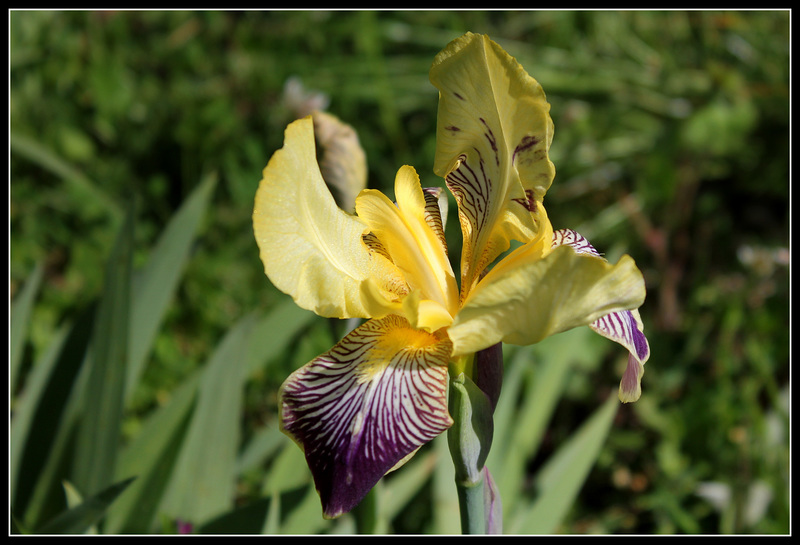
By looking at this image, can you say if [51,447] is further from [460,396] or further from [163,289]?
[460,396]

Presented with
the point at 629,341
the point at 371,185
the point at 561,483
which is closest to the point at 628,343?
the point at 629,341

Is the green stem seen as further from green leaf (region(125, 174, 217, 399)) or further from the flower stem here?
green leaf (region(125, 174, 217, 399))

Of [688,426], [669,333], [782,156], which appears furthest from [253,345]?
[782,156]

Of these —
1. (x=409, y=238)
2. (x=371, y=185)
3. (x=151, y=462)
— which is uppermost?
(x=409, y=238)

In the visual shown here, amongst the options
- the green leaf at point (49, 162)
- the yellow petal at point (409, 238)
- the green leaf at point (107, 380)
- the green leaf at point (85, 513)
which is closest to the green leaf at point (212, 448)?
the green leaf at point (107, 380)

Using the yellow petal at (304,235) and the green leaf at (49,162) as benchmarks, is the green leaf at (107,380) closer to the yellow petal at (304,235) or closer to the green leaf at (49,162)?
the yellow petal at (304,235)

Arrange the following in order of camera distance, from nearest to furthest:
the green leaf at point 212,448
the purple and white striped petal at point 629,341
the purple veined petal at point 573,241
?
the purple and white striped petal at point 629,341, the purple veined petal at point 573,241, the green leaf at point 212,448

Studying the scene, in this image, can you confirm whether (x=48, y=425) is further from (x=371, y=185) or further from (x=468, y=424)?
(x=371, y=185)
